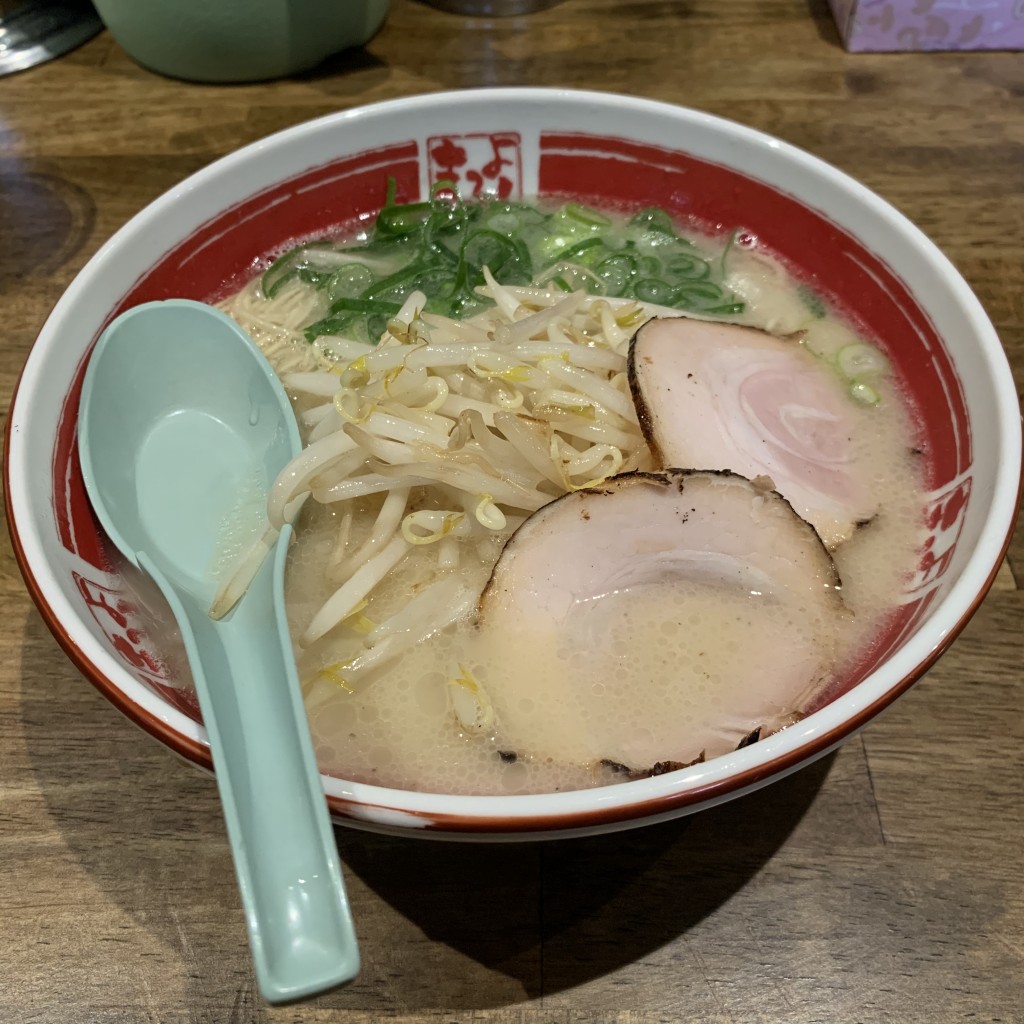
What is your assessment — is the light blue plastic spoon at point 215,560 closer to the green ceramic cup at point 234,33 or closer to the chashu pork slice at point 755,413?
the chashu pork slice at point 755,413

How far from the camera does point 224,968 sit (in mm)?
950

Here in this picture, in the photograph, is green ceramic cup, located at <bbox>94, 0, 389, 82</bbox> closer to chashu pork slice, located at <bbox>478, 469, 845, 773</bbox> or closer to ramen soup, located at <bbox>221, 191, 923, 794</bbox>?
ramen soup, located at <bbox>221, 191, 923, 794</bbox>

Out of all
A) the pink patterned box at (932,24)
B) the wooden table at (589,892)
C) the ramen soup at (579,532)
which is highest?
the pink patterned box at (932,24)

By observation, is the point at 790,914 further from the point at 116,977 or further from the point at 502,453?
the point at 116,977

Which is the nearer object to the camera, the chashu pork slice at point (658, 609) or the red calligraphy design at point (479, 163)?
the chashu pork slice at point (658, 609)

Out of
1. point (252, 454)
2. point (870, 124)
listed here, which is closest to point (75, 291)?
point (252, 454)

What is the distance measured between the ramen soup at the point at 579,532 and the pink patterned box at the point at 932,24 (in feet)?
4.42

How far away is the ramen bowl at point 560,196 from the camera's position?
75cm

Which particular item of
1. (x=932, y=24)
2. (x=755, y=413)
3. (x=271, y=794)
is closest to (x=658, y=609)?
(x=755, y=413)

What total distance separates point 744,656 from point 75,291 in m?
1.00

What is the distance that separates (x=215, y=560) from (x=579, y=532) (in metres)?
0.47

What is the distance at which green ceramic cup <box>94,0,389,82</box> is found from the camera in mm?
2012

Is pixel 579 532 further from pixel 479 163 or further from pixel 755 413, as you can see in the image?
pixel 479 163

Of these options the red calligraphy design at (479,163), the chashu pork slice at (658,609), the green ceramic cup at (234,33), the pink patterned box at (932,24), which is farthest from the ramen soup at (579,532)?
the pink patterned box at (932,24)
